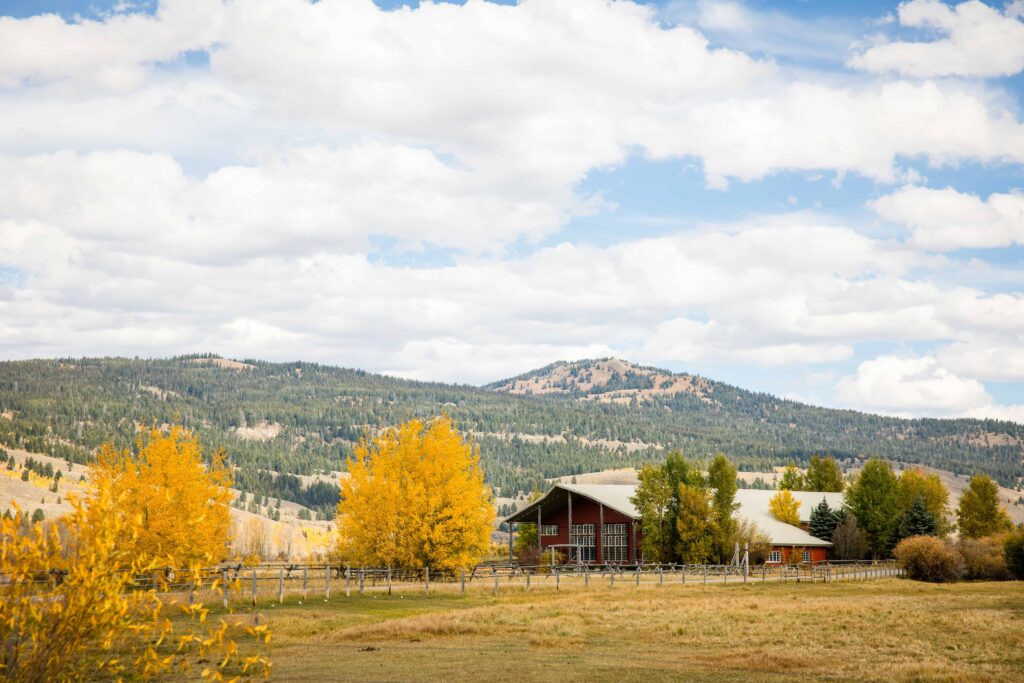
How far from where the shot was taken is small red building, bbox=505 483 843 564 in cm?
7931

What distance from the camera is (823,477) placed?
4582 inches

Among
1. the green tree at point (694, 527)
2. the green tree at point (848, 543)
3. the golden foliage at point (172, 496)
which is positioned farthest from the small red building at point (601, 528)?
the golden foliage at point (172, 496)

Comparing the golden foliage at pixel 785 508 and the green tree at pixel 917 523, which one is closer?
the green tree at pixel 917 523

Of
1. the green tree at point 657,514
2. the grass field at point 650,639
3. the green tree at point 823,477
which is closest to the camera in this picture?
the grass field at point 650,639

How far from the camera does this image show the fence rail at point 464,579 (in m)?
39.0

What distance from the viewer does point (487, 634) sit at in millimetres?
28406

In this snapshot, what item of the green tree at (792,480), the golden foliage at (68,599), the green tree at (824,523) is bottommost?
the green tree at (824,523)

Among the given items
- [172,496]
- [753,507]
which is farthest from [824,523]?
[172,496]

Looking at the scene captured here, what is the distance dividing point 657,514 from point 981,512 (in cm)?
4534

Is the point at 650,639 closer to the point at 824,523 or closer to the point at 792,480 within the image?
the point at 824,523

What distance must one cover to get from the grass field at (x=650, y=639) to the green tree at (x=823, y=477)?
77027mm

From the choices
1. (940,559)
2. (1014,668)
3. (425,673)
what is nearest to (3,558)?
(425,673)

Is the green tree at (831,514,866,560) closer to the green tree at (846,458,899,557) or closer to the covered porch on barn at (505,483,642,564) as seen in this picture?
the green tree at (846,458,899,557)

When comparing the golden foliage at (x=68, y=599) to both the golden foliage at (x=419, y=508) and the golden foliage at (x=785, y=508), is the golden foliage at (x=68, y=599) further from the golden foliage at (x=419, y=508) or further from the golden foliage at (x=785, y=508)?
the golden foliage at (x=785, y=508)
